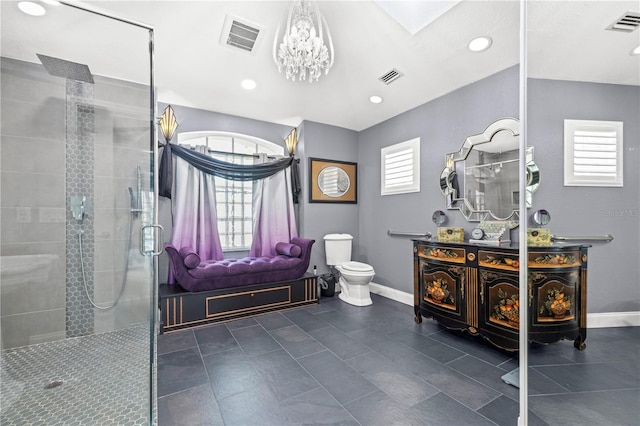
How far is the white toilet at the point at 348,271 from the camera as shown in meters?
3.39

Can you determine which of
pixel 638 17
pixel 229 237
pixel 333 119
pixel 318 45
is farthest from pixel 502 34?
pixel 229 237

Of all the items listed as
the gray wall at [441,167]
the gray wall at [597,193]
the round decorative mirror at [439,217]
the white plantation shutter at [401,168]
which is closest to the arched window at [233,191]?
the gray wall at [441,167]

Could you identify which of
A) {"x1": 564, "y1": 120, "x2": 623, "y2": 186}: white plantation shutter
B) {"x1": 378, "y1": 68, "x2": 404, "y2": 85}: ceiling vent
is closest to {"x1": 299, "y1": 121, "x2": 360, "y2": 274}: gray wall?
{"x1": 378, "y1": 68, "x2": 404, "y2": 85}: ceiling vent

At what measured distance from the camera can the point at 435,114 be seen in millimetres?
3260

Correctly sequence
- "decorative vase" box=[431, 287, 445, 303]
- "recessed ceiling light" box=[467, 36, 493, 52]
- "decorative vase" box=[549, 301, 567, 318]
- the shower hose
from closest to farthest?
1. "decorative vase" box=[549, 301, 567, 318]
2. the shower hose
3. "recessed ceiling light" box=[467, 36, 493, 52]
4. "decorative vase" box=[431, 287, 445, 303]

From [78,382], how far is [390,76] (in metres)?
3.79

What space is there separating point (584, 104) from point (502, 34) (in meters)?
1.35

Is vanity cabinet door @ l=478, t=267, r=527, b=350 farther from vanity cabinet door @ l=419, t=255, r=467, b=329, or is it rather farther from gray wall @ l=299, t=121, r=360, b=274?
gray wall @ l=299, t=121, r=360, b=274

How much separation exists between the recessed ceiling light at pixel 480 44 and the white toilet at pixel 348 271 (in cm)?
252

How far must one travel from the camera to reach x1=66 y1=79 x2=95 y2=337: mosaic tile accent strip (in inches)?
84.1

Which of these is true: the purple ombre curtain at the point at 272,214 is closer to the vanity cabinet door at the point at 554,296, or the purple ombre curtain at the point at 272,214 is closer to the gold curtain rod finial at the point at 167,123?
the gold curtain rod finial at the point at 167,123

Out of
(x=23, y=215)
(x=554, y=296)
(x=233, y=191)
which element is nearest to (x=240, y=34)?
(x=233, y=191)

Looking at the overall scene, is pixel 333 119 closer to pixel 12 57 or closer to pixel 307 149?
pixel 307 149

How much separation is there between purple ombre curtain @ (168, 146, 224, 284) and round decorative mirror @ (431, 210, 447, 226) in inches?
105
